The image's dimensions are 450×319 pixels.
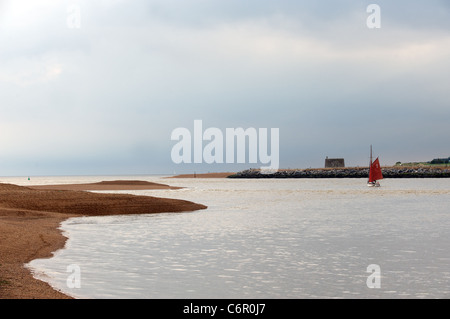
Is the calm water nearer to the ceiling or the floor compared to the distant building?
nearer to the floor

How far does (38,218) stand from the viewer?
27375 mm

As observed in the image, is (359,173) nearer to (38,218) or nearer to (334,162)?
(334,162)

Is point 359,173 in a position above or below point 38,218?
above

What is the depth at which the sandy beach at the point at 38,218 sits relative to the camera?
10.8 m

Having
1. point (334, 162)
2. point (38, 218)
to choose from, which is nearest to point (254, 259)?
point (38, 218)

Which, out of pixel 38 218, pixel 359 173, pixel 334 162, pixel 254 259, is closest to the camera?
pixel 254 259

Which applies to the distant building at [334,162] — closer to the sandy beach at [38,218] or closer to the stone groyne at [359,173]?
the stone groyne at [359,173]

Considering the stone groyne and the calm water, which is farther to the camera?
the stone groyne

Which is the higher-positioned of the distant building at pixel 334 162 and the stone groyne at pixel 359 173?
the distant building at pixel 334 162

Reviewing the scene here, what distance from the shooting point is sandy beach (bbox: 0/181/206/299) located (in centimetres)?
1080

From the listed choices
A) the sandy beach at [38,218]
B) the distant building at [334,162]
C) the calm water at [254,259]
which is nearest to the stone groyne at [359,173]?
the distant building at [334,162]

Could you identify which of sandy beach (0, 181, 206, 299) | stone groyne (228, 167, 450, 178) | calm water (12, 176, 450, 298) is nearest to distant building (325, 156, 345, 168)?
stone groyne (228, 167, 450, 178)

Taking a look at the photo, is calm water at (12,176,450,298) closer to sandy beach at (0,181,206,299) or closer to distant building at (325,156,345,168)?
sandy beach at (0,181,206,299)
